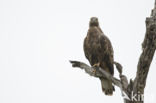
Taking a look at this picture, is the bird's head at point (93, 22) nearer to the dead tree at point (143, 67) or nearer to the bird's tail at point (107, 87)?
the bird's tail at point (107, 87)

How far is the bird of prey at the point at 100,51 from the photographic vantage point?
8.79m

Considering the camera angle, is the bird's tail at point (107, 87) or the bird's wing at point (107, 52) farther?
the bird's wing at point (107, 52)

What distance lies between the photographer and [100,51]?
361 inches

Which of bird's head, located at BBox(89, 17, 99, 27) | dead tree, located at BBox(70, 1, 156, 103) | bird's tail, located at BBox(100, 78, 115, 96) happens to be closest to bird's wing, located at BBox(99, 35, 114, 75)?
bird's tail, located at BBox(100, 78, 115, 96)

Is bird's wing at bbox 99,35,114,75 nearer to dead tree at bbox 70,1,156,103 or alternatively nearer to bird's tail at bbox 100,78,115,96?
bird's tail at bbox 100,78,115,96

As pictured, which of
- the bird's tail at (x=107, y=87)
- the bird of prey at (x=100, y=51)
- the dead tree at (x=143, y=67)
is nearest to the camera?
the dead tree at (x=143, y=67)

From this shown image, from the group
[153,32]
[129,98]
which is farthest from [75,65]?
[153,32]

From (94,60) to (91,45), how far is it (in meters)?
0.50

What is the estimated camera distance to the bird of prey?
8789 millimetres

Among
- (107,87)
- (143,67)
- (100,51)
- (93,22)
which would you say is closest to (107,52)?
(100,51)

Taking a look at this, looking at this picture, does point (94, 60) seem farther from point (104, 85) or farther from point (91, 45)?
point (104, 85)

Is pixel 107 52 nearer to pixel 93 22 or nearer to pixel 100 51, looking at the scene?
pixel 100 51

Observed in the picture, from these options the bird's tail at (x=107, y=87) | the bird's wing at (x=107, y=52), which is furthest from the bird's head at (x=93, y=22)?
the bird's tail at (x=107, y=87)

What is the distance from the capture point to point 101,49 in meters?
9.12
